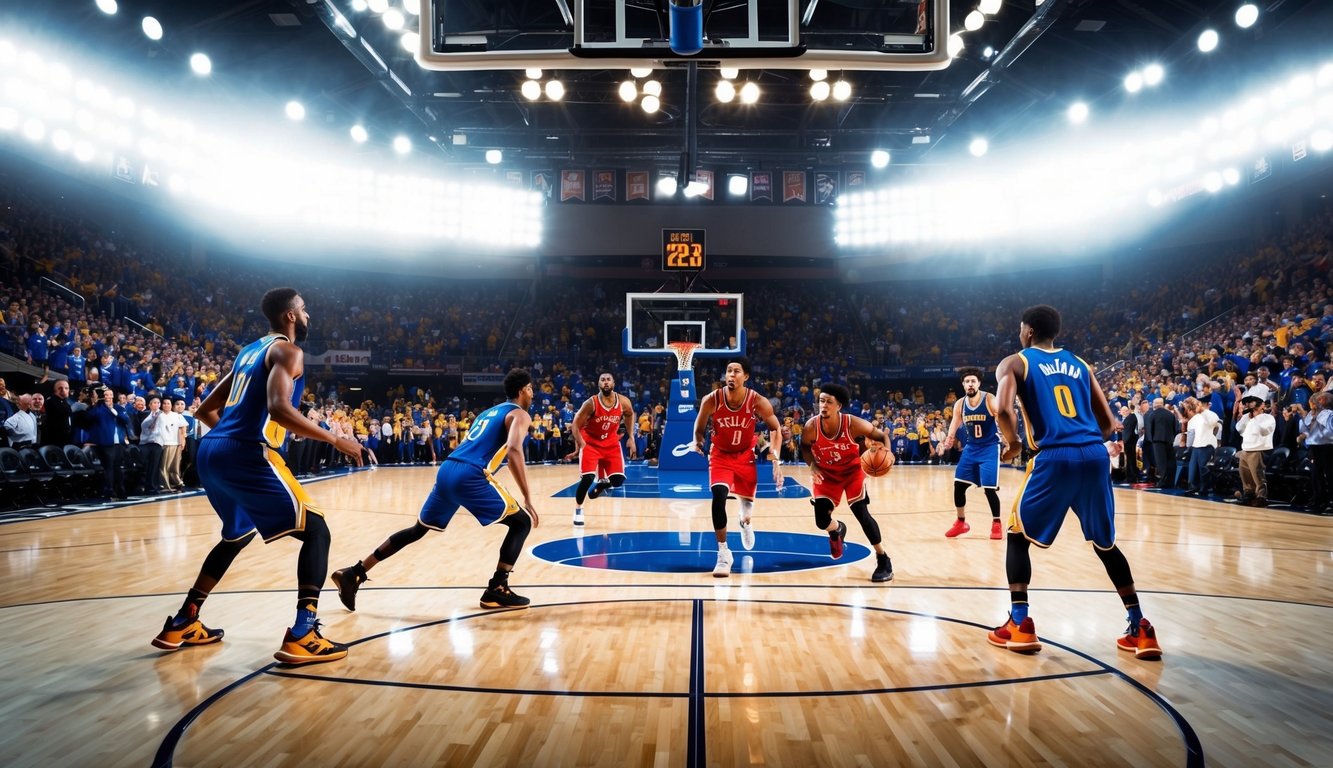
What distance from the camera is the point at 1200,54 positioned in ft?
59.8

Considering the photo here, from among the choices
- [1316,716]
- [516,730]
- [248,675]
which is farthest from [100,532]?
[1316,716]

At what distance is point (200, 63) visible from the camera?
18281mm

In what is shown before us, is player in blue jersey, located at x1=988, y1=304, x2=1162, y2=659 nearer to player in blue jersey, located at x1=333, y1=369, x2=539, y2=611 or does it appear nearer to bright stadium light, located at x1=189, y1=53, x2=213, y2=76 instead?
player in blue jersey, located at x1=333, y1=369, x2=539, y2=611

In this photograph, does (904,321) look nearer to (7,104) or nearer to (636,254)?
(636,254)

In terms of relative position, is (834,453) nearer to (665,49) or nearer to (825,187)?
(665,49)

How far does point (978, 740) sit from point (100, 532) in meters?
9.99

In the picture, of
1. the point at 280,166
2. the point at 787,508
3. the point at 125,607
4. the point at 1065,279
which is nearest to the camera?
the point at 125,607

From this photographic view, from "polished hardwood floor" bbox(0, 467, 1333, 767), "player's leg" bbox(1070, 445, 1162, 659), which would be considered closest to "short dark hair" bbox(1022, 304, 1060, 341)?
"player's leg" bbox(1070, 445, 1162, 659)

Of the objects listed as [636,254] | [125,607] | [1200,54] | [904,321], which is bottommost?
[125,607]

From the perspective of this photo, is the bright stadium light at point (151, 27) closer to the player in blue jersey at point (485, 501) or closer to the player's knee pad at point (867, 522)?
the player in blue jersey at point (485, 501)

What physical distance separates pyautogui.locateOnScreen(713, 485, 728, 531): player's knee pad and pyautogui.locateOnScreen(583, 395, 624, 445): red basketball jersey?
3377 millimetres

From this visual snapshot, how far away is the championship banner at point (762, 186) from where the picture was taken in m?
26.2

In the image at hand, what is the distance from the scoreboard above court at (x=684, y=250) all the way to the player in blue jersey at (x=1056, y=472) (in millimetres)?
15984

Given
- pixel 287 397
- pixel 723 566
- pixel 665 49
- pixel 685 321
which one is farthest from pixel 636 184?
pixel 287 397
